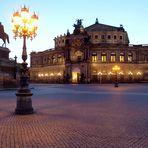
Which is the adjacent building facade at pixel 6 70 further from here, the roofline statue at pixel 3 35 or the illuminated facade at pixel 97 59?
the illuminated facade at pixel 97 59

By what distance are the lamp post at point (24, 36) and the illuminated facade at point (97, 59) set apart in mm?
82121

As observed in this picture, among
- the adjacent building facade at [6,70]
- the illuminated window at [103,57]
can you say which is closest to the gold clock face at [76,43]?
the illuminated window at [103,57]

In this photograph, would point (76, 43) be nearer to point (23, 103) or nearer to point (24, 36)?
point (24, 36)

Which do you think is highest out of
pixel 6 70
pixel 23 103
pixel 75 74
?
pixel 75 74

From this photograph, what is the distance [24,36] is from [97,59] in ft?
290

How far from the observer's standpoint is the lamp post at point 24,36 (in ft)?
48.5

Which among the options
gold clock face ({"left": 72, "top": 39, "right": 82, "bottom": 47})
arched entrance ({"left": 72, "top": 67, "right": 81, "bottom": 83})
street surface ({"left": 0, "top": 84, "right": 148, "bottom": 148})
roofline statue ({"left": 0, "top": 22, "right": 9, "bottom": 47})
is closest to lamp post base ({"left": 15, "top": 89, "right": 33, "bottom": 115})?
street surface ({"left": 0, "top": 84, "right": 148, "bottom": 148})

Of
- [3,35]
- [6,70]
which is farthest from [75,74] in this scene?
[3,35]

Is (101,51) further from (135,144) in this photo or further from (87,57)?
(135,144)

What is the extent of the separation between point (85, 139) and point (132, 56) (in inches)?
3917

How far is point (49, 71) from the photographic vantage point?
116 metres

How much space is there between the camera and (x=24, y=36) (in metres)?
15.8

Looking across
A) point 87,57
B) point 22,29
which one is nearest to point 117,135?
point 22,29

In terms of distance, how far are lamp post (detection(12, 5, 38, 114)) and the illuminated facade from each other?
82.1 m
